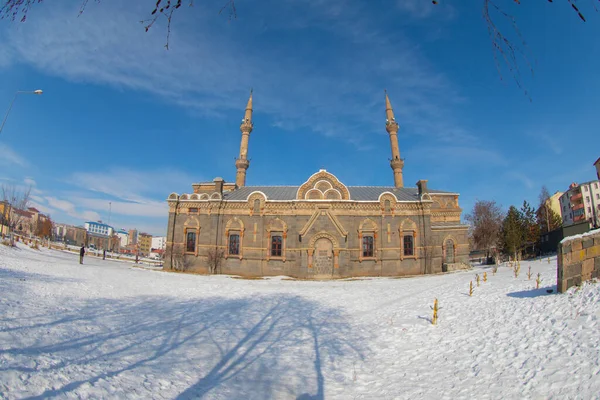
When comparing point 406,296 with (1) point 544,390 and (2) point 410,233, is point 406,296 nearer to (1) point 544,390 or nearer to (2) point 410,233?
(1) point 544,390

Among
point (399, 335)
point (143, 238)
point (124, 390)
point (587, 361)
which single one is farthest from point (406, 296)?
point (143, 238)

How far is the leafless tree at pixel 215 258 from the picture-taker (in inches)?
1114

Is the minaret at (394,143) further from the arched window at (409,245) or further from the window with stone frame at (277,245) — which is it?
the window with stone frame at (277,245)

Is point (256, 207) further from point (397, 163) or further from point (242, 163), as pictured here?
point (397, 163)

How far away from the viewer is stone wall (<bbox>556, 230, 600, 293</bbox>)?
30.4ft

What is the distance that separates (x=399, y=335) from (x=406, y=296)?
601 centimetres

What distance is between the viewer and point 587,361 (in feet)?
18.9

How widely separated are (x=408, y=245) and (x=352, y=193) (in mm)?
7562

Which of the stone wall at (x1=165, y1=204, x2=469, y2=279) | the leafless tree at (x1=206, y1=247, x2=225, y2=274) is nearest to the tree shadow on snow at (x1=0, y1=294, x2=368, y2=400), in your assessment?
the stone wall at (x1=165, y1=204, x2=469, y2=279)

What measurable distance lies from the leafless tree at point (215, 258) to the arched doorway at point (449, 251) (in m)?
20.5

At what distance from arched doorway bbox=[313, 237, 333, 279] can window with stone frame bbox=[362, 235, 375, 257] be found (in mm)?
2962

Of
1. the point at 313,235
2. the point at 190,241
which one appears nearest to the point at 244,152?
the point at 190,241

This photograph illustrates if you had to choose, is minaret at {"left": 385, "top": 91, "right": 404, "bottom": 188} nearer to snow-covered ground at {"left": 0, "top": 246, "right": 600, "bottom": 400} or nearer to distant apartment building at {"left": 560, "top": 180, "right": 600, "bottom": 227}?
snow-covered ground at {"left": 0, "top": 246, "right": 600, "bottom": 400}

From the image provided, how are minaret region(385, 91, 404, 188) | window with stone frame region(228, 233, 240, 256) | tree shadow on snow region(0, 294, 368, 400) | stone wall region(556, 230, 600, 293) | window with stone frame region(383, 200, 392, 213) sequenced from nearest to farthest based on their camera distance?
tree shadow on snow region(0, 294, 368, 400) → stone wall region(556, 230, 600, 293) → window with stone frame region(383, 200, 392, 213) → window with stone frame region(228, 233, 240, 256) → minaret region(385, 91, 404, 188)
